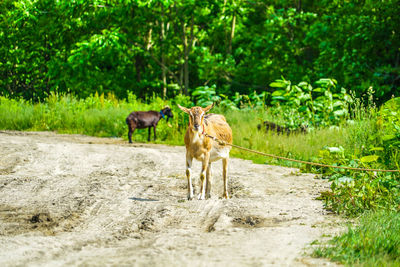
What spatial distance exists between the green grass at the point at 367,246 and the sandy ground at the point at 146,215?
239 millimetres

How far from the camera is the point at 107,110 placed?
60.1ft

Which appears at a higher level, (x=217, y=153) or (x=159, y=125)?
(x=217, y=153)

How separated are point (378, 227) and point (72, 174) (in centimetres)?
663

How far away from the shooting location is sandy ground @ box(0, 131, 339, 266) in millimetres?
5129

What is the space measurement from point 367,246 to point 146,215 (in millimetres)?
3197

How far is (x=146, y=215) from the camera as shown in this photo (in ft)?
23.0

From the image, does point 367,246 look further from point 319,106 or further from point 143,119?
point 143,119

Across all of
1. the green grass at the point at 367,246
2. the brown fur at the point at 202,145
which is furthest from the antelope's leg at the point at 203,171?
the green grass at the point at 367,246

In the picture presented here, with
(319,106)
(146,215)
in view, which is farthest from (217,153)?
(319,106)

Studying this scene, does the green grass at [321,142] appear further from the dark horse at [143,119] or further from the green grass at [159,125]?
the dark horse at [143,119]

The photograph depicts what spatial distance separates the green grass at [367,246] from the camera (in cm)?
497

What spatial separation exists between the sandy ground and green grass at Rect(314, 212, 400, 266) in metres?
0.24

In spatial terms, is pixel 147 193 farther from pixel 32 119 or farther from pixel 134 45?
pixel 134 45

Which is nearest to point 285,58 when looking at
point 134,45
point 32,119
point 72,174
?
point 134,45
